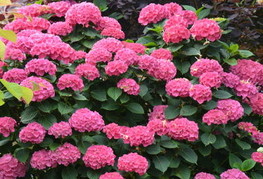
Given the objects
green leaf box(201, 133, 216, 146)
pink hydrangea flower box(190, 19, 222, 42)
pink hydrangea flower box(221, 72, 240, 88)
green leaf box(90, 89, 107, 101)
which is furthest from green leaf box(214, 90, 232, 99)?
green leaf box(90, 89, 107, 101)

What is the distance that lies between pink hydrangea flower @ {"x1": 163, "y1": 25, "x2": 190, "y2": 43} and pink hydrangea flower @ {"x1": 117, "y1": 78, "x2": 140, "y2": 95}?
519 millimetres

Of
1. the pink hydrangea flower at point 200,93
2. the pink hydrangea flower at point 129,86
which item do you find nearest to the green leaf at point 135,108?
the pink hydrangea flower at point 129,86

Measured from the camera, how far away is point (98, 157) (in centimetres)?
251

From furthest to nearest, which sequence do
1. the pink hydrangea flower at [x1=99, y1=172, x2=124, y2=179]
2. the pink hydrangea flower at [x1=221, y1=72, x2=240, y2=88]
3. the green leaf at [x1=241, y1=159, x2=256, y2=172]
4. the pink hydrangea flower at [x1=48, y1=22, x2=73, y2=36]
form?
the pink hydrangea flower at [x1=48, y1=22, x2=73, y2=36], the pink hydrangea flower at [x1=221, y1=72, x2=240, y2=88], the green leaf at [x1=241, y1=159, x2=256, y2=172], the pink hydrangea flower at [x1=99, y1=172, x2=124, y2=179]

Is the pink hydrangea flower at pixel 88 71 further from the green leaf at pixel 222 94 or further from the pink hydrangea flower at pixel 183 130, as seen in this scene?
the green leaf at pixel 222 94

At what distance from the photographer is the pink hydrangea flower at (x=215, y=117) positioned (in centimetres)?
283

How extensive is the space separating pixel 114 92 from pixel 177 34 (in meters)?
0.66

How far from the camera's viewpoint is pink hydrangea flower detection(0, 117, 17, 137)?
2.54 metres

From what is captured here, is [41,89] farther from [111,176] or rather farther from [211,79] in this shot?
[211,79]

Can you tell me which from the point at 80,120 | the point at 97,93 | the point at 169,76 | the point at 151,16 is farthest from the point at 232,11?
the point at 80,120

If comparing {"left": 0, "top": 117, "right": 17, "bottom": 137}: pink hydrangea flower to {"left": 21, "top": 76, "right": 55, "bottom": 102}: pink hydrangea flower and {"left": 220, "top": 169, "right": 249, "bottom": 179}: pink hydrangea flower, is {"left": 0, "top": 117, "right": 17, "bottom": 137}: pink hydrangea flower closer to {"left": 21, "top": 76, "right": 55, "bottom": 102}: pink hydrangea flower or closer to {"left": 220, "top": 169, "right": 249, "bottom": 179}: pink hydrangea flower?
{"left": 21, "top": 76, "right": 55, "bottom": 102}: pink hydrangea flower

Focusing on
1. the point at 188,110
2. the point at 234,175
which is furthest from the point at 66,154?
the point at 234,175

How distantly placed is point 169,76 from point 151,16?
710 millimetres

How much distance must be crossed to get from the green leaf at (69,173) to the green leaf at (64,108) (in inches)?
13.3
